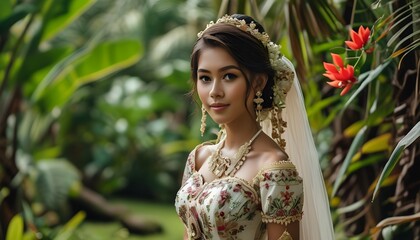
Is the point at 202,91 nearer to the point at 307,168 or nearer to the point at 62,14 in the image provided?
the point at 307,168

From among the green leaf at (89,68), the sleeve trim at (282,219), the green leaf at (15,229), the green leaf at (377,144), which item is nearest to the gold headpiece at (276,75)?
the sleeve trim at (282,219)

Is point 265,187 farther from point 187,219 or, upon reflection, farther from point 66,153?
point 66,153

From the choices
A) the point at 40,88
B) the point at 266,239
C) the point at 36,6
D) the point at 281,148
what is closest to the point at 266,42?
the point at 281,148

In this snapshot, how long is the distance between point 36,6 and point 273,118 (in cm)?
284

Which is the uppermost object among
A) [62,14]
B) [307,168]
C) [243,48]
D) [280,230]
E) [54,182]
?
[62,14]

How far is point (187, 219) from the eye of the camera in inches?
91.0

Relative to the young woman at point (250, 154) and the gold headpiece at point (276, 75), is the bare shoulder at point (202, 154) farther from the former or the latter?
the gold headpiece at point (276, 75)

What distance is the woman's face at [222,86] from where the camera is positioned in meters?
2.21

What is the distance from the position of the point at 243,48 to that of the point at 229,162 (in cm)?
33

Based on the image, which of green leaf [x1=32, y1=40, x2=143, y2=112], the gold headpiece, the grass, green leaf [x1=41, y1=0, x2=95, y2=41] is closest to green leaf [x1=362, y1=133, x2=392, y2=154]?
the gold headpiece

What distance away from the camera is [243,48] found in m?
2.21

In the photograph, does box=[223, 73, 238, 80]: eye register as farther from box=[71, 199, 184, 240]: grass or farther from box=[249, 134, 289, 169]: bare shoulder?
box=[71, 199, 184, 240]: grass

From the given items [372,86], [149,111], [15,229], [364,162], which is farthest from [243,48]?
[149,111]

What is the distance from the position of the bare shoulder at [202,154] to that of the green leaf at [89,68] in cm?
285
